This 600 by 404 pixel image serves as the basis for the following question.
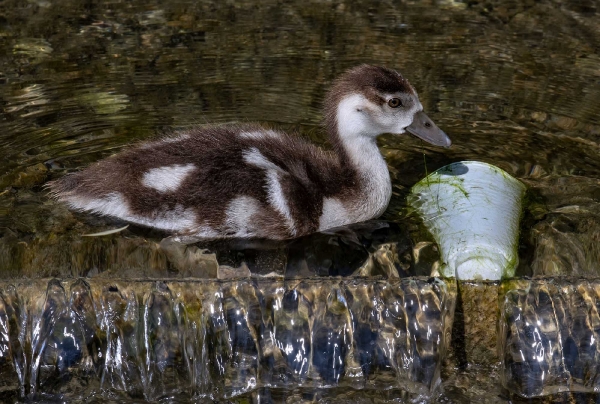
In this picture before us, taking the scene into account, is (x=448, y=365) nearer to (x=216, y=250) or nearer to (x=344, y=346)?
(x=344, y=346)

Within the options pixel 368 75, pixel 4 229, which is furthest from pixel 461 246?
pixel 4 229

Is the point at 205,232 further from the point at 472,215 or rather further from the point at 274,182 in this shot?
the point at 472,215

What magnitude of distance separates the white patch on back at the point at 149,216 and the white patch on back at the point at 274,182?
39 cm

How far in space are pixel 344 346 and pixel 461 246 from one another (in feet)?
2.47

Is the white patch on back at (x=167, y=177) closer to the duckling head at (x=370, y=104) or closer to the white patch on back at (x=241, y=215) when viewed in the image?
the white patch on back at (x=241, y=215)

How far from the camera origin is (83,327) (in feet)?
14.2

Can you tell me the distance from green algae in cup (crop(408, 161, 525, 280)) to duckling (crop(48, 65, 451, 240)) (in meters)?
0.22

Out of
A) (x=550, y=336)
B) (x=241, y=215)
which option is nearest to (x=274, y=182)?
(x=241, y=215)

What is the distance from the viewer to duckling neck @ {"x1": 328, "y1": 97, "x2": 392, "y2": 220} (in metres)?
5.17

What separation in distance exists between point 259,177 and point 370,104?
2.44 ft

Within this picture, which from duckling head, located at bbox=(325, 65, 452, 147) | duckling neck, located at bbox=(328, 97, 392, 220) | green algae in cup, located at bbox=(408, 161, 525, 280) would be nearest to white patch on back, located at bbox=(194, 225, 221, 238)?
duckling neck, located at bbox=(328, 97, 392, 220)

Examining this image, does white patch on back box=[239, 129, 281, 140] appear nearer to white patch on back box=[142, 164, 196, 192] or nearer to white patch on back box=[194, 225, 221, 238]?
white patch on back box=[142, 164, 196, 192]

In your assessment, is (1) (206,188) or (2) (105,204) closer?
(1) (206,188)

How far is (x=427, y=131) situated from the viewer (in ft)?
17.6
